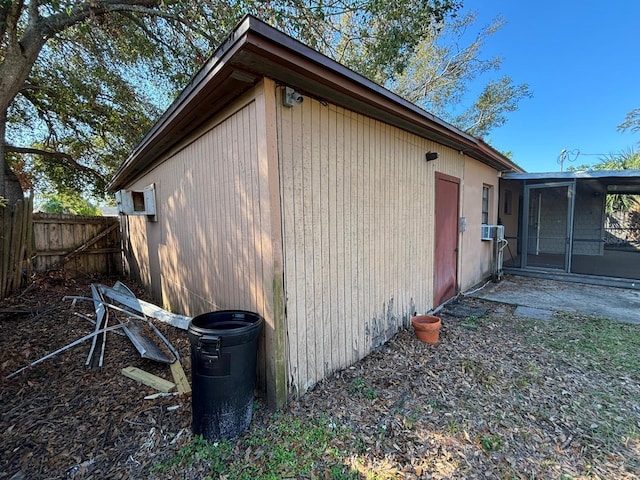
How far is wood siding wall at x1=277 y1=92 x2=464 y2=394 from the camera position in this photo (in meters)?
2.51

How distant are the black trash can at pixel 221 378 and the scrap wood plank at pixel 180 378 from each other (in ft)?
2.01

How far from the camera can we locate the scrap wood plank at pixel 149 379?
263 cm

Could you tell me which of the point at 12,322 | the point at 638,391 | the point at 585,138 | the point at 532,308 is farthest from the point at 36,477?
the point at 585,138

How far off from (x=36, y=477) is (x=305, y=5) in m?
6.69

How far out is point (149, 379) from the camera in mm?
2742

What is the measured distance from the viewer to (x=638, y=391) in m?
2.58

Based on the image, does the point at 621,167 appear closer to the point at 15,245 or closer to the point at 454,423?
the point at 454,423

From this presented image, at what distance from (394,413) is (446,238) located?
3.55 metres

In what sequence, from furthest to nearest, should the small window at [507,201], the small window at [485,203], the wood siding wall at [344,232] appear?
the small window at [507,201] < the small window at [485,203] < the wood siding wall at [344,232]

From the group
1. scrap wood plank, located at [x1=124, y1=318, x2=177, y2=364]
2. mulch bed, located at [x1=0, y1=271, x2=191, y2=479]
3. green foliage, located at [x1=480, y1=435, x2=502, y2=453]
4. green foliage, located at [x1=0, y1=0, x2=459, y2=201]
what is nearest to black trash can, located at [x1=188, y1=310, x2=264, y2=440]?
mulch bed, located at [x1=0, y1=271, x2=191, y2=479]

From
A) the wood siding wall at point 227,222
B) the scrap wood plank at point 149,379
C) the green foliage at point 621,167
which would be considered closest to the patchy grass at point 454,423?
the wood siding wall at point 227,222

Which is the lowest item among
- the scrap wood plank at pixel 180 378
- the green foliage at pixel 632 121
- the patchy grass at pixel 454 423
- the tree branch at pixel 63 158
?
the patchy grass at pixel 454 423

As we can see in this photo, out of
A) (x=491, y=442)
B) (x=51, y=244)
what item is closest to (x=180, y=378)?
(x=491, y=442)

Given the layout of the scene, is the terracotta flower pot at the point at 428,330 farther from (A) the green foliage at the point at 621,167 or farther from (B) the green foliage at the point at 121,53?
(A) the green foliage at the point at 621,167
